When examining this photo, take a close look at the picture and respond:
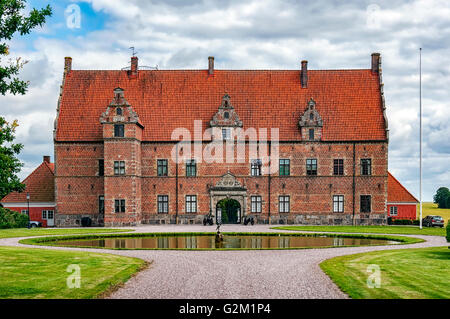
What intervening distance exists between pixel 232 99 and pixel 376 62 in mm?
14215

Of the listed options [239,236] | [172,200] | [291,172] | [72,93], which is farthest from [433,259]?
[72,93]

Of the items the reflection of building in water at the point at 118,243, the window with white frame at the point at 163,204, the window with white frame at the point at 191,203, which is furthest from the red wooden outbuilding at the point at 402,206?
the reflection of building in water at the point at 118,243

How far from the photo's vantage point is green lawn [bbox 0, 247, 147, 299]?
1234 centimetres

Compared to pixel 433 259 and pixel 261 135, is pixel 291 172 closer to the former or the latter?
pixel 261 135

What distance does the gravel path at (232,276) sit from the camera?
482 inches

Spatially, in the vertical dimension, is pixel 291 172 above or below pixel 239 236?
above

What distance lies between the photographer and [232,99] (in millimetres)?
45344

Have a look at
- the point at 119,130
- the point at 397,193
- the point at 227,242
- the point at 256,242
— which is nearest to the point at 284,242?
the point at 256,242

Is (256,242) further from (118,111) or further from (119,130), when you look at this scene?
(118,111)

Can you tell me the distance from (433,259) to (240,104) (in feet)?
94.2

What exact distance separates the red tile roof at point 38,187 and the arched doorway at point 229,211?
15.5 metres

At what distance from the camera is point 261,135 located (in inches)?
1720

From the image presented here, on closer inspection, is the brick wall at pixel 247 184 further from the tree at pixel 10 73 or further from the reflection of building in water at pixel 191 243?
the tree at pixel 10 73

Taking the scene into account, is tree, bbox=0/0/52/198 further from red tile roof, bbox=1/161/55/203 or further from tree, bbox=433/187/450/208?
tree, bbox=433/187/450/208
